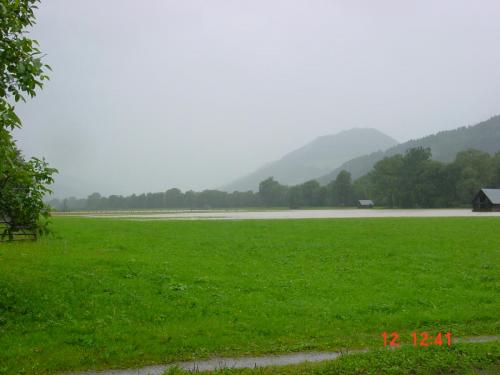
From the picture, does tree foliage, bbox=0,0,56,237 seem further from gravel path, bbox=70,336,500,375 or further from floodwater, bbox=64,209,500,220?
floodwater, bbox=64,209,500,220

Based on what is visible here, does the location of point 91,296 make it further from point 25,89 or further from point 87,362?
point 25,89

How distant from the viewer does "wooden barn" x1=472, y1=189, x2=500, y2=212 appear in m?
65.4

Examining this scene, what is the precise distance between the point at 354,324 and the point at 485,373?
3.23 m

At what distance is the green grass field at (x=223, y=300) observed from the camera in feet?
26.5

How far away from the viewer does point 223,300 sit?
11227 mm

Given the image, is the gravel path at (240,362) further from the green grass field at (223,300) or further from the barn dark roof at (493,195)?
the barn dark roof at (493,195)

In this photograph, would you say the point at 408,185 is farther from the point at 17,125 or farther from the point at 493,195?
the point at 17,125

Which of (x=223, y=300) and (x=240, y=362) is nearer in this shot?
(x=240, y=362)

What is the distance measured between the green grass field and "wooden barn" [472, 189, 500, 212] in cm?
5326
